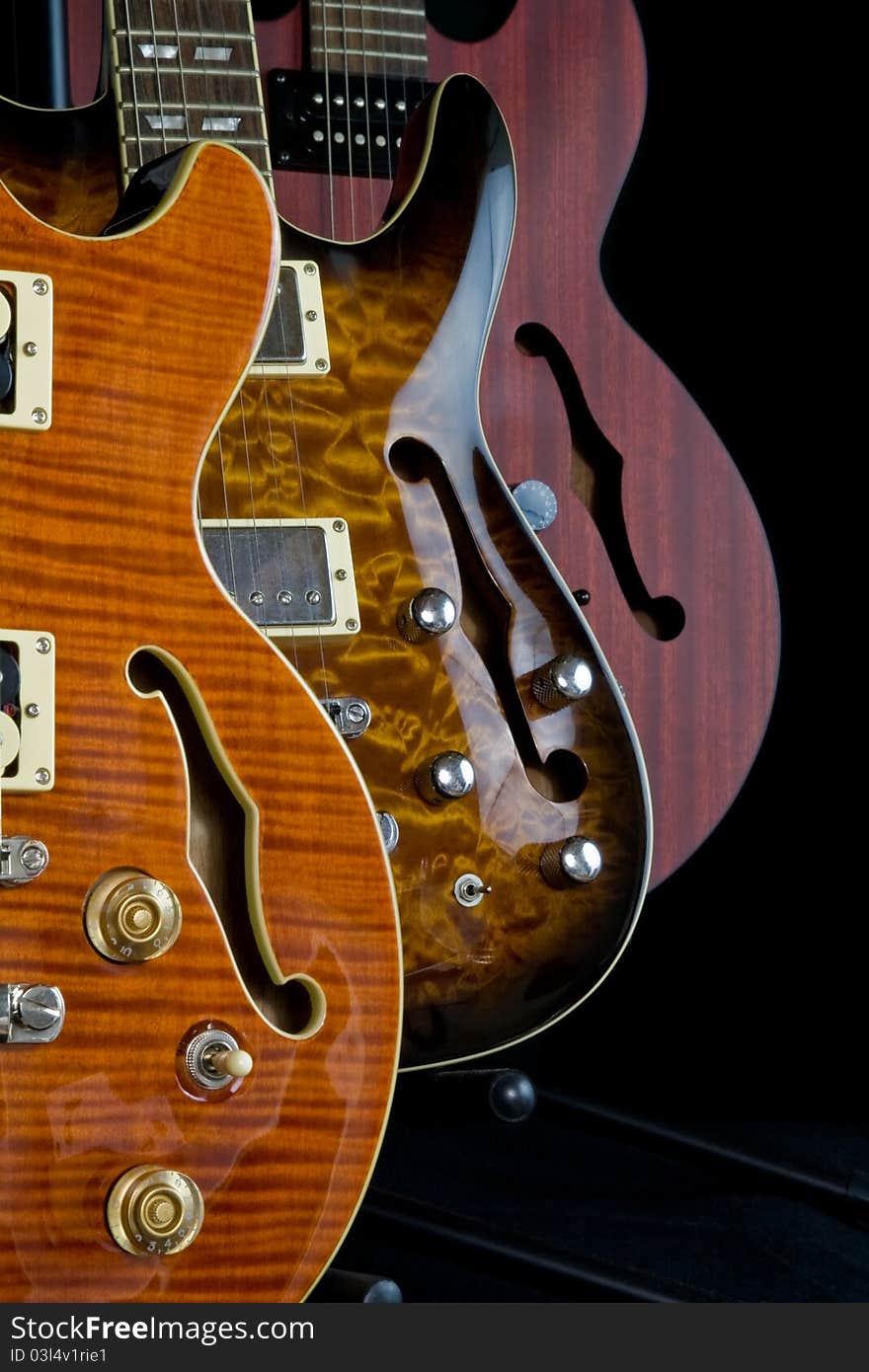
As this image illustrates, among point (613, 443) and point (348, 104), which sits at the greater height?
point (348, 104)

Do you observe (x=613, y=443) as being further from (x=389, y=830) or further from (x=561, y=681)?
(x=389, y=830)

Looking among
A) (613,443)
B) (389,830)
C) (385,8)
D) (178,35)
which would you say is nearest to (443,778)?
(389,830)

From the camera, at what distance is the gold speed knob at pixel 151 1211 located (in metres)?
0.68

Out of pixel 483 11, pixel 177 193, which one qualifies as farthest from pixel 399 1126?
pixel 483 11

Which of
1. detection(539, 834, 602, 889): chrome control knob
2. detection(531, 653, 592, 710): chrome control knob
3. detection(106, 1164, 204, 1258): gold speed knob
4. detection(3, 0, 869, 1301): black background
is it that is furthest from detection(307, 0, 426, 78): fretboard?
detection(106, 1164, 204, 1258): gold speed knob

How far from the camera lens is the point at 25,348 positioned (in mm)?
728

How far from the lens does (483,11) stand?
1454mm

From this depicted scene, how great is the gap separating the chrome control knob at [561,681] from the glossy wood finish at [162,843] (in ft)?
0.95

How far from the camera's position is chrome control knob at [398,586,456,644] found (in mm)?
1017

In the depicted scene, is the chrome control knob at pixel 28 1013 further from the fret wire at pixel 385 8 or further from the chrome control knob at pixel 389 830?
the fret wire at pixel 385 8

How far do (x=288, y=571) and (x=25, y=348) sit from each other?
0.29 m

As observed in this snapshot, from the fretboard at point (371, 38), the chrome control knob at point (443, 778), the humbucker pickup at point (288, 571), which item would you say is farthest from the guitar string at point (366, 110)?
the chrome control knob at point (443, 778)

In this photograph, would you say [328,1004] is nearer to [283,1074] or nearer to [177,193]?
[283,1074]

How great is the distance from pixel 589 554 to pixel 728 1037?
1.95ft
